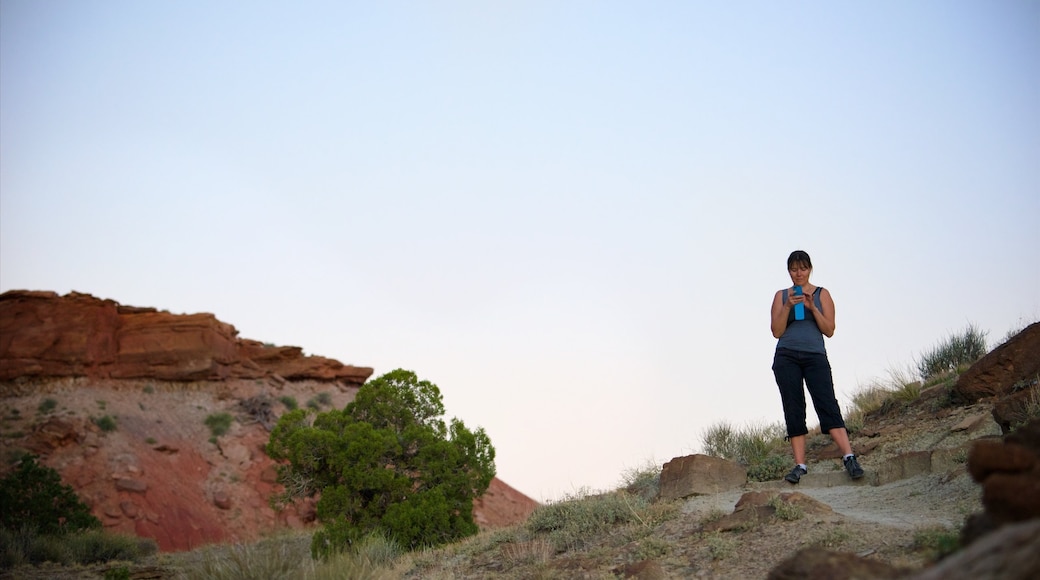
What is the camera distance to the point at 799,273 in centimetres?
837

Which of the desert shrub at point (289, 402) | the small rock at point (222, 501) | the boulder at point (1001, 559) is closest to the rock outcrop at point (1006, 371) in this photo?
the boulder at point (1001, 559)

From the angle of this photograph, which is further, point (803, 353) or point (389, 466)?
point (389, 466)

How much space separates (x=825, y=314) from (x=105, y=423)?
32.6 meters

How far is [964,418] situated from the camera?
31.7ft

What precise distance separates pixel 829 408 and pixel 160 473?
30414 mm

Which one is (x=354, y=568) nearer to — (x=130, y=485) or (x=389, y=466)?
(x=389, y=466)

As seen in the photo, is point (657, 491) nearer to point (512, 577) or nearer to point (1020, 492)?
point (512, 577)

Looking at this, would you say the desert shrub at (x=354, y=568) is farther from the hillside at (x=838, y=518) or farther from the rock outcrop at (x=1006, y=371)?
the rock outcrop at (x=1006, y=371)

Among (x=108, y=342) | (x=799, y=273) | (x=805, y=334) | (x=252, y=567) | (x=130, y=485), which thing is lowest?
(x=252, y=567)

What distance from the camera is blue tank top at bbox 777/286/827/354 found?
841 cm

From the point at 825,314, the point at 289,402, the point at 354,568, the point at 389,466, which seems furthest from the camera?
the point at 289,402

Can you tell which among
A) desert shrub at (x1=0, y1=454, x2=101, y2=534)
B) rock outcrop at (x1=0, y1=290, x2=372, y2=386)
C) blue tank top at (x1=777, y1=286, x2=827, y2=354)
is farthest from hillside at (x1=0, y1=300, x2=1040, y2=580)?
rock outcrop at (x1=0, y1=290, x2=372, y2=386)

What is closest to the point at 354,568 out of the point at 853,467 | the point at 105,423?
the point at 853,467

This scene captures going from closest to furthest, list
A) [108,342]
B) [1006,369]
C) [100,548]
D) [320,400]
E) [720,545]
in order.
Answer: [720,545], [1006,369], [100,548], [108,342], [320,400]
